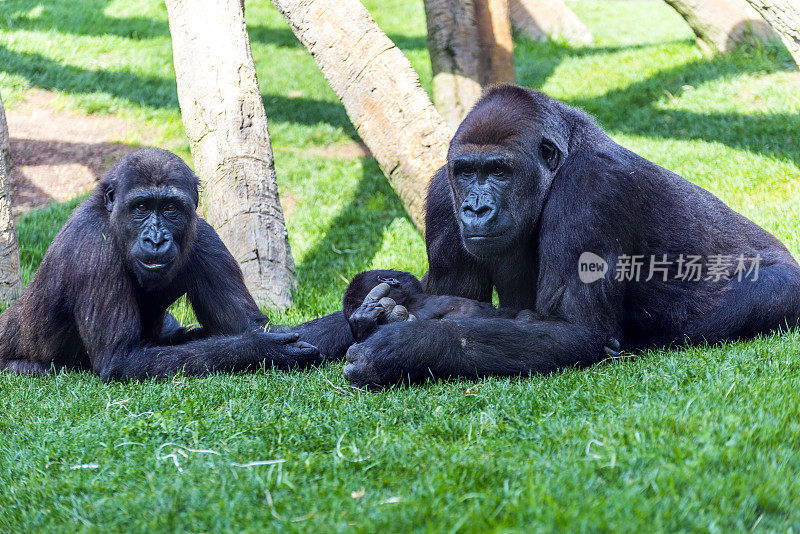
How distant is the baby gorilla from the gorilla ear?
147cm

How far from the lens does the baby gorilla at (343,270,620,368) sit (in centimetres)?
446

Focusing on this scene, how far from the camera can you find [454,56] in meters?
8.70

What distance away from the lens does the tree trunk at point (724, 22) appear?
11.0 meters

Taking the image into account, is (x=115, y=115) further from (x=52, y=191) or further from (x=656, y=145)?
(x=656, y=145)

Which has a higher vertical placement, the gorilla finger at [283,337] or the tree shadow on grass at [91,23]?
the tree shadow on grass at [91,23]

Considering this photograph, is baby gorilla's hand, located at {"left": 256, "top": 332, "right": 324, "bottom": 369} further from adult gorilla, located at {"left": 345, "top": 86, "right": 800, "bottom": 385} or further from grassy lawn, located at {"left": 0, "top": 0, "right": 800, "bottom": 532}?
adult gorilla, located at {"left": 345, "top": 86, "right": 800, "bottom": 385}

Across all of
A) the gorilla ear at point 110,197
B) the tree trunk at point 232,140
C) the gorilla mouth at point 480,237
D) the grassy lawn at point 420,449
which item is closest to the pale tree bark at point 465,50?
the tree trunk at point 232,140

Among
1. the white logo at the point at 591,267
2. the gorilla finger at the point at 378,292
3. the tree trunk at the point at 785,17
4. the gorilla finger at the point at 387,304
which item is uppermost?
the tree trunk at the point at 785,17

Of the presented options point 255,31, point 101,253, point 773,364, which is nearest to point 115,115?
point 255,31

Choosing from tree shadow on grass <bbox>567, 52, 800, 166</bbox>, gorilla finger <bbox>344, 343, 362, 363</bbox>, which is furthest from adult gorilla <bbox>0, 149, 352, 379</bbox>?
tree shadow on grass <bbox>567, 52, 800, 166</bbox>

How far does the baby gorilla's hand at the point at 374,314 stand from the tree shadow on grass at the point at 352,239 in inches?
80.5

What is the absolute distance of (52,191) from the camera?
9000mm

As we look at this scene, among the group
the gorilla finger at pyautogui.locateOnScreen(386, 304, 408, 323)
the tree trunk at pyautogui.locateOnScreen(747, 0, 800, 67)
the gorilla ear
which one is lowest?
the gorilla finger at pyautogui.locateOnScreen(386, 304, 408, 323)
